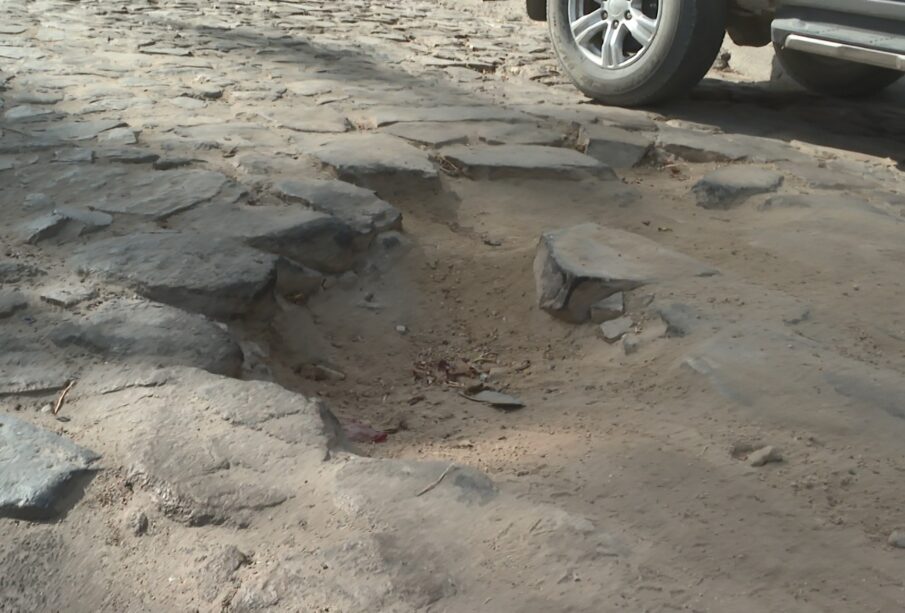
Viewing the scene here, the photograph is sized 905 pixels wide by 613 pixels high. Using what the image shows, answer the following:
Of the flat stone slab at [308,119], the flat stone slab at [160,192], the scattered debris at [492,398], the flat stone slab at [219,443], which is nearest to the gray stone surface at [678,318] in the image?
the scattered debris at [492,398]

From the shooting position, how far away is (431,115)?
4195 millimetres

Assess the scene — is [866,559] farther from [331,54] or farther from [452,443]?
[331,54]

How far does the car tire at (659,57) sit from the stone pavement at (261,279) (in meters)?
0.15

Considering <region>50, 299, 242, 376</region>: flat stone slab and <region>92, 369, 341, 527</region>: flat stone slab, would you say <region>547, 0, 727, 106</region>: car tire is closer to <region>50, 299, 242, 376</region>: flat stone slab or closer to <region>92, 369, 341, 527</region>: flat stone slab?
<region>50, 299, 242, 376</region>: flat stone slab

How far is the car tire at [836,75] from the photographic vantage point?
5066 mm

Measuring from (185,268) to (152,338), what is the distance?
40cm

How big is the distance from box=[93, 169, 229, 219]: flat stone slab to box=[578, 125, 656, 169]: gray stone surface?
143cm

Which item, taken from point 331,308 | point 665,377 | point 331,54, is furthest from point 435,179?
point 331,54

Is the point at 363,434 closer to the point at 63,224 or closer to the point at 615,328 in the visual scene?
the point at 615,328

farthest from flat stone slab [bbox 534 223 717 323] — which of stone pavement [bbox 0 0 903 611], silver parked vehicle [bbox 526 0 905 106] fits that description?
silver parked vehicle [bbox 526 0 905 106]

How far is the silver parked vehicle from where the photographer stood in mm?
3918

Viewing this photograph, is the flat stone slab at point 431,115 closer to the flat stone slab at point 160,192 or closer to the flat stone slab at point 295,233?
the flat stone slab at point 160,192

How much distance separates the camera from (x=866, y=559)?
5.26ft

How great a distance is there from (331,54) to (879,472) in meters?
4.23
